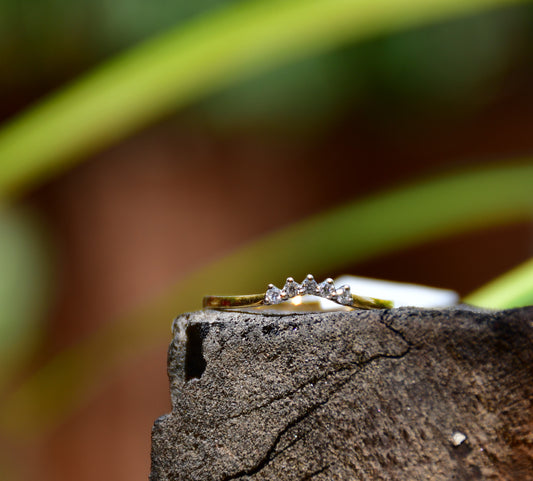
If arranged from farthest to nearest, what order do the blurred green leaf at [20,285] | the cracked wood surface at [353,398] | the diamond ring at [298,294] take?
the blurred green leaf at [20,285] → the diamond ring at [298,294] → the cracked wood surface at [353,398]

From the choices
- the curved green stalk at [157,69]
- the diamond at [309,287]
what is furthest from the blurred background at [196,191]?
the diamond at [309,287]

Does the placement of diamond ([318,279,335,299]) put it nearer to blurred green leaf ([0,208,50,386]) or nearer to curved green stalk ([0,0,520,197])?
curved green stalk ([0,0,520,197])

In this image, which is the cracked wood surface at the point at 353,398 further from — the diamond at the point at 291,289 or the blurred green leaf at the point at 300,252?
the blurred green leaf at the point at 300,252

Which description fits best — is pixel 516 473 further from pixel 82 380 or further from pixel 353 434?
pixel 82 380

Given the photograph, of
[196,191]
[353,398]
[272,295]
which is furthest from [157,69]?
[196,191]

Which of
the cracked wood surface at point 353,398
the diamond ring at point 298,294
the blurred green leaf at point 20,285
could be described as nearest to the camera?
the cracked wood surface at point 353,398

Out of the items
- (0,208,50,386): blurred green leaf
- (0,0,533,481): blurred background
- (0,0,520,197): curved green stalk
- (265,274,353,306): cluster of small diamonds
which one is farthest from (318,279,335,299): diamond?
(0,208,50,386): blurred green leaf

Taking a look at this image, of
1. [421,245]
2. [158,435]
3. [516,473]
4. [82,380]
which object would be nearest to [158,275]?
[82,380]

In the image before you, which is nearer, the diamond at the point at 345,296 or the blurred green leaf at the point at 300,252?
the diamond at the point at 345,296
